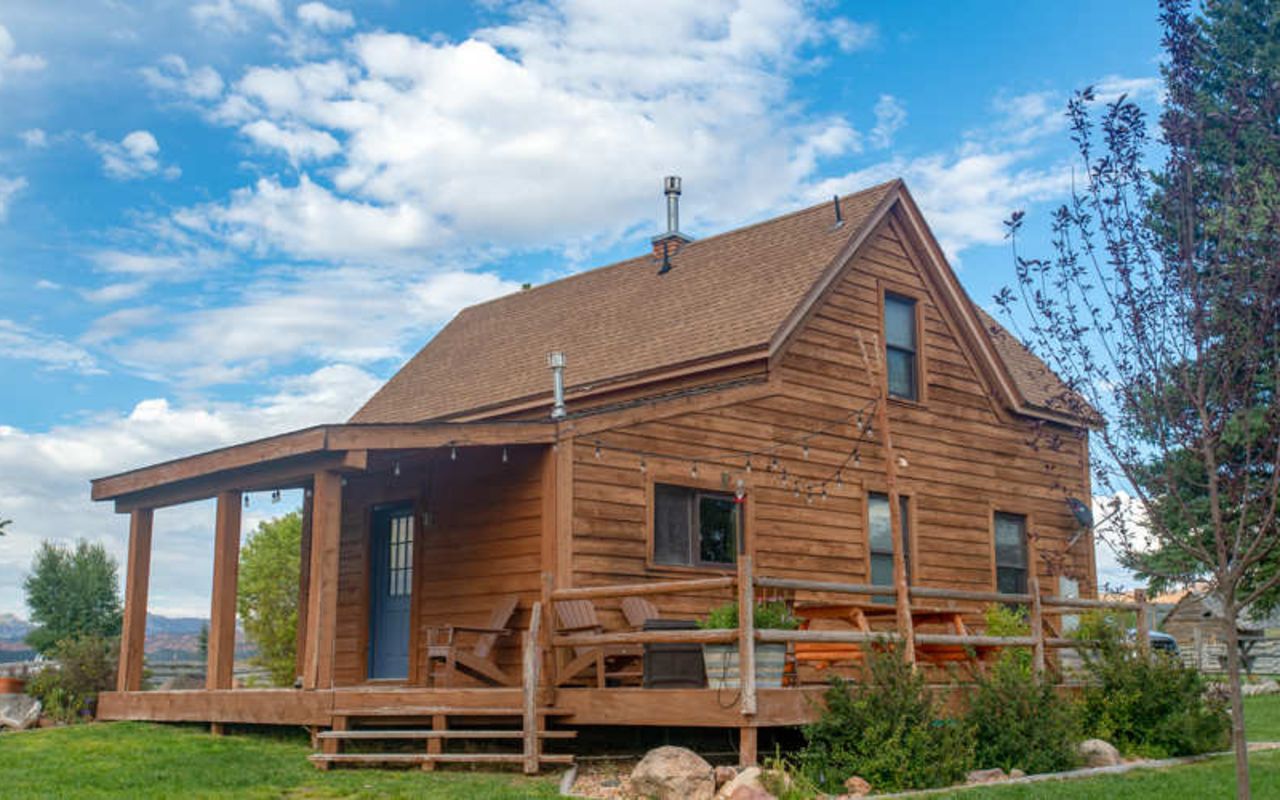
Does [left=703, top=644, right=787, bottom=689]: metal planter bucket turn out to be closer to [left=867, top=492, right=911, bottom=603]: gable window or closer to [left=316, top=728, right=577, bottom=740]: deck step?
[left=316, top=728, right=577, bottom=740]: deck step

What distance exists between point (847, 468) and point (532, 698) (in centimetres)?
627

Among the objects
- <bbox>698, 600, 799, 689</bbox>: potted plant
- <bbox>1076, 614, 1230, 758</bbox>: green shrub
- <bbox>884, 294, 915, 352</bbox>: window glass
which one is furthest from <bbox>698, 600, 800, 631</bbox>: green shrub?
<bbox>884, 294, 915, 352</bbox>: window glass

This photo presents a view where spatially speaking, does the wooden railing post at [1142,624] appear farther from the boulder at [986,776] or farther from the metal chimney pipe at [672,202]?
the metal chimney pipe at [672,202]

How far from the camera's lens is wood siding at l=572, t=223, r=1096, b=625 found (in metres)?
14.0

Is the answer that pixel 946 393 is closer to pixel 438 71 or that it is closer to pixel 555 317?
pixel 555 317

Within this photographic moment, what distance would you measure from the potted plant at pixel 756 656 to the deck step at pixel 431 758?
162 cm

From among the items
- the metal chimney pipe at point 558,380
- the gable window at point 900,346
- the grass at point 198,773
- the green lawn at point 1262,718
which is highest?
the gable window at point 900,346

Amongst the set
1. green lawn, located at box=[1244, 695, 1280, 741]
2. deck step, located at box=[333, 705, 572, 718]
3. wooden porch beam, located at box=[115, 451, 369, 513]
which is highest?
wooden porch beam, located at box=[115, 451, 369, 513]

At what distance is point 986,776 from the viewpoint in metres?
11.3

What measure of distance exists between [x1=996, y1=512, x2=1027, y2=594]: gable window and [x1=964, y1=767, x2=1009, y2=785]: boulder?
7.39m

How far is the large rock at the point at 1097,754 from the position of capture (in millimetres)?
12398

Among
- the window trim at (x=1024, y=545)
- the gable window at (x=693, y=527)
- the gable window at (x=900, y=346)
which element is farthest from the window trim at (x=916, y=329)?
the gable window at (x=693, y=527)

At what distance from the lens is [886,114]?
15203 mm

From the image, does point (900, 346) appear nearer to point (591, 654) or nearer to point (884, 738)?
point (591, 654)
